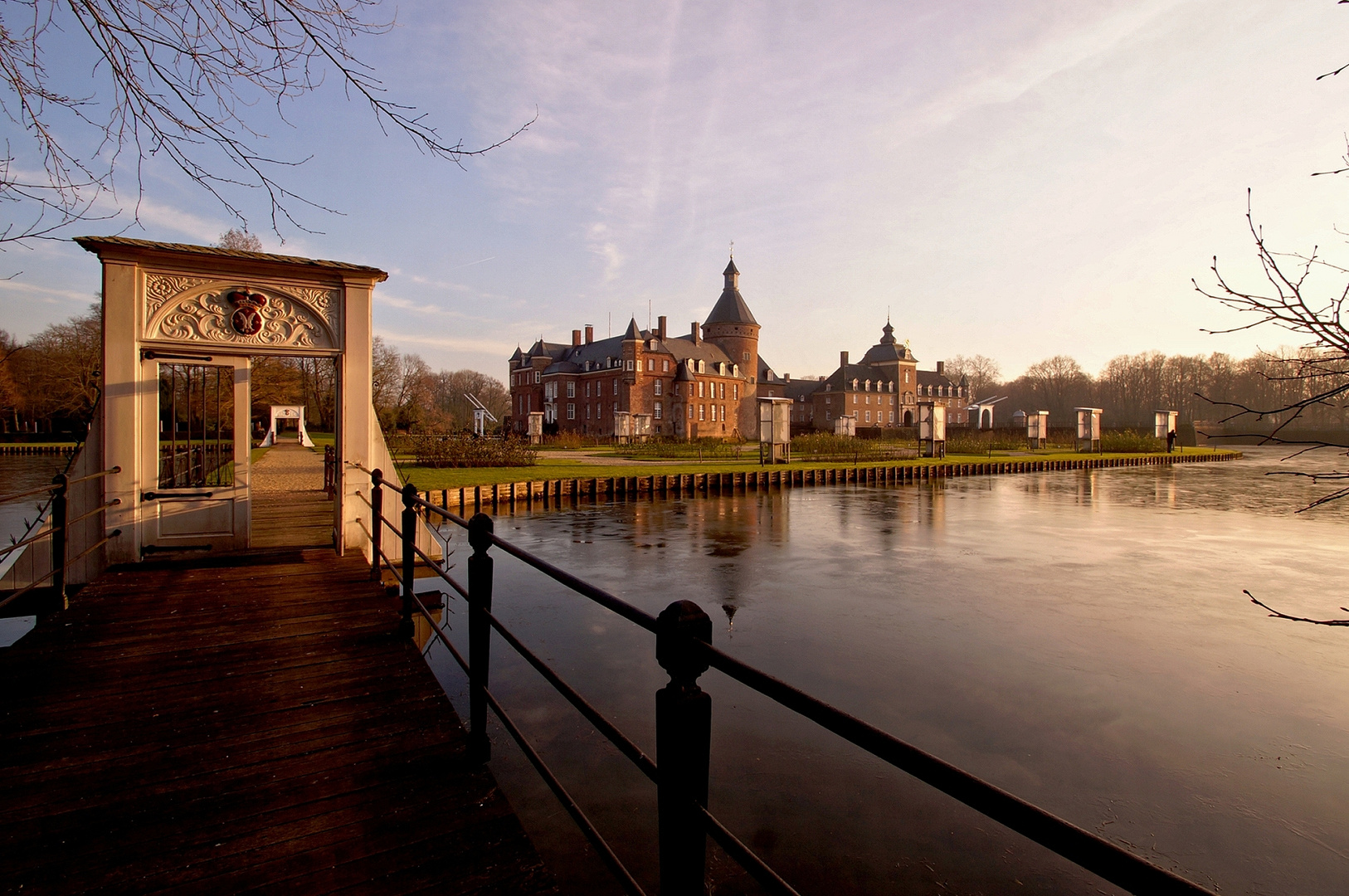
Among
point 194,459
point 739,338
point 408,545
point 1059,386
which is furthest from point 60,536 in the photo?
point 1059,386

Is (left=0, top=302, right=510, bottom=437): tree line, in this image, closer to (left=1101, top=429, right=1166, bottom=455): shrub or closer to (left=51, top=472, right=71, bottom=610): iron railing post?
(left=51, top=472, right=71, bottom=610): iron railing post

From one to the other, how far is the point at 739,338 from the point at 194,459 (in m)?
63.6

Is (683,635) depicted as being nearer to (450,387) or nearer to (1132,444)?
(1132,444)

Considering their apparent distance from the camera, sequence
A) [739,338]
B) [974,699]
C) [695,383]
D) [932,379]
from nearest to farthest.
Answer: [974,699]
[695,383]
[739,338]
[932,379]

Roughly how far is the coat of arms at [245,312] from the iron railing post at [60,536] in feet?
6.66

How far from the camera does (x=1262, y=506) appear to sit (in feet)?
68.7

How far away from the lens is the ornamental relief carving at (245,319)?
23.0 feet

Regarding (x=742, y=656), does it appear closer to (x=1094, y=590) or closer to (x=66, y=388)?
(x=1094, y=590)

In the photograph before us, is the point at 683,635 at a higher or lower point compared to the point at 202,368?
lower

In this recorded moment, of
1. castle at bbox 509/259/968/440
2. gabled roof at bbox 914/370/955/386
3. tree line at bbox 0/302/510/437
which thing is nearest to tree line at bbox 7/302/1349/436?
tree line at bbox 0/302/510/437

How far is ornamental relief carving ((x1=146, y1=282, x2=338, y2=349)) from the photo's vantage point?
23.0 ft

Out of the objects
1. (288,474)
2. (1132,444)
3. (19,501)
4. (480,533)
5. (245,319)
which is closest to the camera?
(480,533)

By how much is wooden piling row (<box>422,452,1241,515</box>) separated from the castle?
70.6 ft

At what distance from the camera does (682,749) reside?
1.83m
